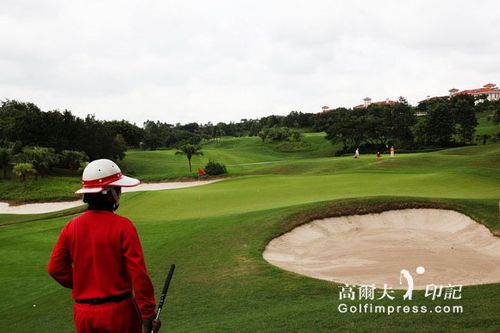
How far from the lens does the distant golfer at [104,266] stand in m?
4.38

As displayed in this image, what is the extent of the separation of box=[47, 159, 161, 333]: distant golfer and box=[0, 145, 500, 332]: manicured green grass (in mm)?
3756

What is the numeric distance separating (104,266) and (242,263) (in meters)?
8.71

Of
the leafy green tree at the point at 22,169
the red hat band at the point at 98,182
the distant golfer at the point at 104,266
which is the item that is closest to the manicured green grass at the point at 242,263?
the distant golfer at the point at 104,266

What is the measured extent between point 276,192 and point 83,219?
23.4 metres

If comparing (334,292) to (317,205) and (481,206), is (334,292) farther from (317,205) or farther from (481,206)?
(481,206)

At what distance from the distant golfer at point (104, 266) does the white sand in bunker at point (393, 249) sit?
7902mm

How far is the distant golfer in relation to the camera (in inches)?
172

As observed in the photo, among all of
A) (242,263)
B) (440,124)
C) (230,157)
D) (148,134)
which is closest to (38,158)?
(242,263)

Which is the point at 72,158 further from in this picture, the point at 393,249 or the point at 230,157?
the point at 393,249

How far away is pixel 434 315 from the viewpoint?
7520mm

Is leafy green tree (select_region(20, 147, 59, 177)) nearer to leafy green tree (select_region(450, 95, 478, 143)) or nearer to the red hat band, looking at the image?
the red hat band

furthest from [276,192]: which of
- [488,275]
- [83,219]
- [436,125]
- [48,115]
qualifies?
[436,125]

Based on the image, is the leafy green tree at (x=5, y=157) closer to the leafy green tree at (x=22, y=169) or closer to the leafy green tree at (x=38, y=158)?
the leafy green tree at (x=38, y=158)

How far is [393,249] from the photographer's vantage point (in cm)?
1448
